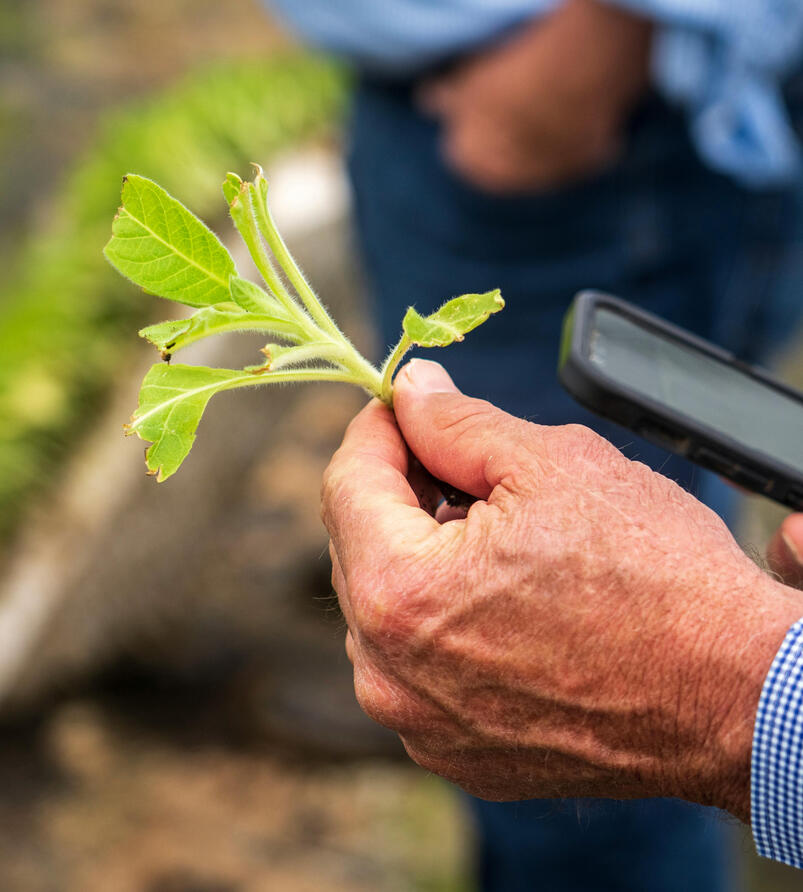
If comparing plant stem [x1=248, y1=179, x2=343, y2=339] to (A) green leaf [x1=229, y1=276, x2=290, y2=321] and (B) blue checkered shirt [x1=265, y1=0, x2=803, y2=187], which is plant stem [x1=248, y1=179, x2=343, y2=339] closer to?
(A) green leaf [x1=229, y1=276, x2=290, y2=321]

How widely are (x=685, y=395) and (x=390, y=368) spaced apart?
26cm

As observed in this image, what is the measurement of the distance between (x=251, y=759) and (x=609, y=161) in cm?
195

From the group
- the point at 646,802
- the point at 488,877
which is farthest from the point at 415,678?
the point at 488,877

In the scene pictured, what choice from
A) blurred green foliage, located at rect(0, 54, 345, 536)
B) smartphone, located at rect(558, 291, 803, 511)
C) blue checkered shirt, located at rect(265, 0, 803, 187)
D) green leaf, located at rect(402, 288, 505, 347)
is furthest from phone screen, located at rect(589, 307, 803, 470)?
blurred green foliage, located at rect(0, 54, 345, 536)

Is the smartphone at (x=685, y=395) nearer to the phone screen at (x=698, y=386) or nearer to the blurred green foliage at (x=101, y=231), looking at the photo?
the phone screen at (x=698, y=386)

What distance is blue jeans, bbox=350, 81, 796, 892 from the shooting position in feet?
5.73

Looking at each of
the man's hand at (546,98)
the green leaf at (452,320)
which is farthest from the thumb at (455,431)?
the man's hand at (546,98)

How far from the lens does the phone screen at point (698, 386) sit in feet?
2.78

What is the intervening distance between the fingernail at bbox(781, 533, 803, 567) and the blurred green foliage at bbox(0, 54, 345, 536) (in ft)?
6.80

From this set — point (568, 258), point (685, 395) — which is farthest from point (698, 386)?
point (568, 258)

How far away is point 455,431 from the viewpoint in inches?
A: 33.2

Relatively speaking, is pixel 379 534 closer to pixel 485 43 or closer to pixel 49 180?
pixel 485 43

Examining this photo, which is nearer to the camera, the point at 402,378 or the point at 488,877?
the point at 402,378

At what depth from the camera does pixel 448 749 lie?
0.86 m
